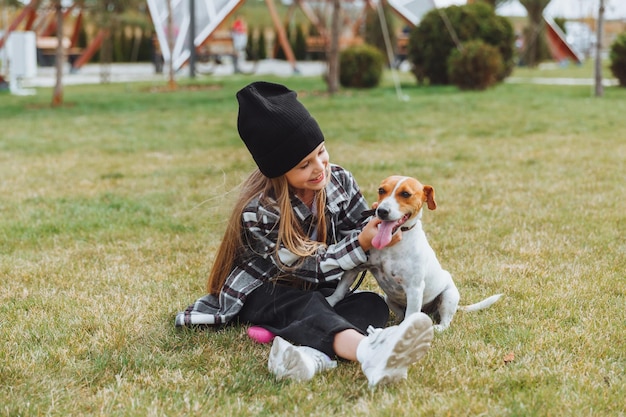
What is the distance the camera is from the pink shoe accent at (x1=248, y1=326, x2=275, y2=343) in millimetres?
3443

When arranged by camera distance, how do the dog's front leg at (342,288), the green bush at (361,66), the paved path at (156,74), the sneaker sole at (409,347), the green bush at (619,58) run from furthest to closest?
the paved path at (156,74), the green bush at (361,66), the green bush at (619,58), the dog's front leg at (342,288), the sneaker sole at (409,347)

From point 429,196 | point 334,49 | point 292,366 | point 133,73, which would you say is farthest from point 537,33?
point 292,366

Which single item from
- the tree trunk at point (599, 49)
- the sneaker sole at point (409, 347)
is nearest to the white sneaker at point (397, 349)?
the sneaker sole at point (409, 347)

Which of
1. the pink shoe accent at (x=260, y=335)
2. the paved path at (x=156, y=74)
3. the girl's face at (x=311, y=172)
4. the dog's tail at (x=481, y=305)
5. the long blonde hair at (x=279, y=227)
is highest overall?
the paved path at (x=156, y=74)

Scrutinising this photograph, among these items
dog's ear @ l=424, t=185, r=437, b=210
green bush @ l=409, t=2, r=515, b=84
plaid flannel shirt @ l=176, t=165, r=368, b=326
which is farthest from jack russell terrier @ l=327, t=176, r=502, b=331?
green bush @ l=409, t=2, r=515, b=84

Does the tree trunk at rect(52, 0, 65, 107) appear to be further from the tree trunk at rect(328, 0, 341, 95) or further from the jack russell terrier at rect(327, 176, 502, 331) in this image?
the jack russell terrier at rect(327, 176, 502, 331)

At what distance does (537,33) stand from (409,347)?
29.2 meters

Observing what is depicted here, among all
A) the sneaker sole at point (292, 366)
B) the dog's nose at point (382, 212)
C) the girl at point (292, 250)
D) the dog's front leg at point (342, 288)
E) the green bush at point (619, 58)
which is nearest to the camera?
the sneaker sole at point (292, 366)

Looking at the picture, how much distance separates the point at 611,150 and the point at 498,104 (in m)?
4.70

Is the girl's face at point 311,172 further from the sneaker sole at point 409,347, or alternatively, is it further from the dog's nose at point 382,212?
the sneaker sole at point 409,347

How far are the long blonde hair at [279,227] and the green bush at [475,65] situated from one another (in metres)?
13.0

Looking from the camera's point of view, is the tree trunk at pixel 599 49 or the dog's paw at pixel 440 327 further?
the tree trunk at pixel 599 49

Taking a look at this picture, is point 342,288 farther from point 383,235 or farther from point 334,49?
point 334,49

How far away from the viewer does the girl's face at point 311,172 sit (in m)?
3.42
